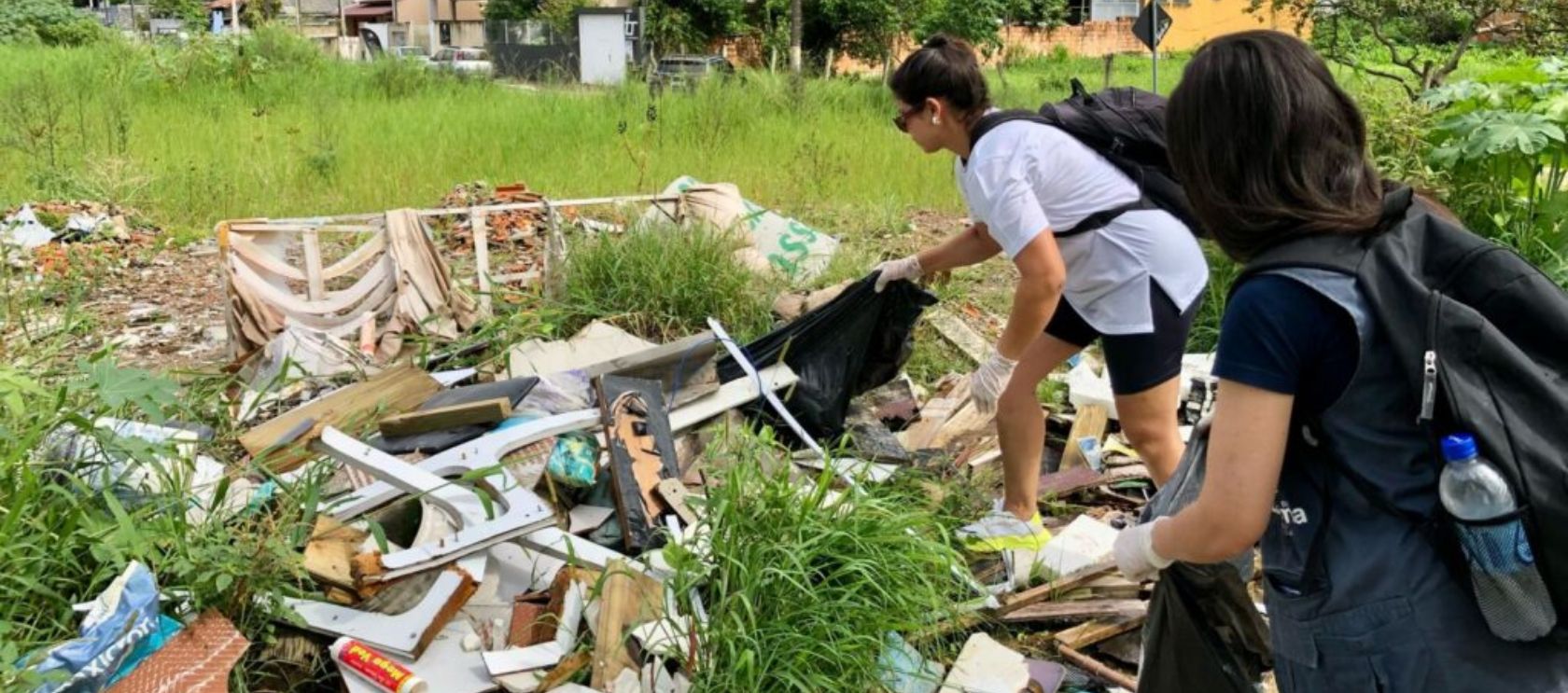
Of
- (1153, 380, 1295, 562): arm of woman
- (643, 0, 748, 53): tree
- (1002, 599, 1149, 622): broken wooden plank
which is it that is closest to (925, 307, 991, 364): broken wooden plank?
(1002, 599, 1149, 622): broken wooden plank

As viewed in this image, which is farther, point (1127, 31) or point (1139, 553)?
point (1127, 31)

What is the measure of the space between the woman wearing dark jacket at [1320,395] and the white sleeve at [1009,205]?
3.81ft

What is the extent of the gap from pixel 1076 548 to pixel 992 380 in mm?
533

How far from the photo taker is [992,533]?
3.30m

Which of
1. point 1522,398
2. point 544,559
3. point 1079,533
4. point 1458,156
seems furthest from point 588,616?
point 1458,156

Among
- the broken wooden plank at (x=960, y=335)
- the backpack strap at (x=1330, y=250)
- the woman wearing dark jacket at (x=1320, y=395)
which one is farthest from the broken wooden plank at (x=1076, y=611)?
the broken wooden plank at (x=960, y=335)

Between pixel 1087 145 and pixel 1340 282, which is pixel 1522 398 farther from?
pixel 1087 145

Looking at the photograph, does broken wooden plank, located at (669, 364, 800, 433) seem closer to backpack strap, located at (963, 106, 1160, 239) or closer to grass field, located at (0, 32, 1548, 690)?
grass field, located at (0, 32, 1548, 690)

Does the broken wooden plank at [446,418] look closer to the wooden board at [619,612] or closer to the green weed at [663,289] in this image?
the wooden board at [619,612]

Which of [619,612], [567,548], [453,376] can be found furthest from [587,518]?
[453,376]

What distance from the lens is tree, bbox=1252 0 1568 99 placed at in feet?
32.3

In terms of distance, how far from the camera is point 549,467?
3.27m

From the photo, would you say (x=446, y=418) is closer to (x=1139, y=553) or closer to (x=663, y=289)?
(x=663, y=289)

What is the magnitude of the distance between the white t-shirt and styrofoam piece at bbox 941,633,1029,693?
2.74 ft
